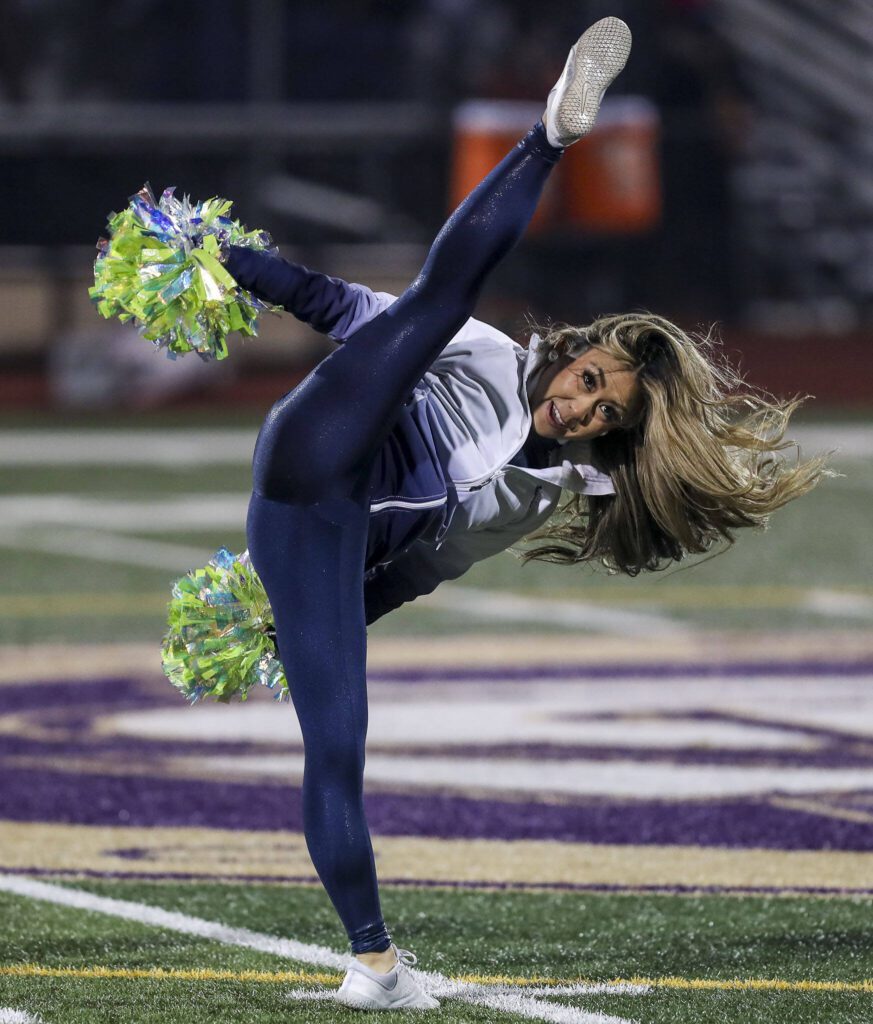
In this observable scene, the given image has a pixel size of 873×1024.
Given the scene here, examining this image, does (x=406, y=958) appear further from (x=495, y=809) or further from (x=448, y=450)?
(x=495, y=809)

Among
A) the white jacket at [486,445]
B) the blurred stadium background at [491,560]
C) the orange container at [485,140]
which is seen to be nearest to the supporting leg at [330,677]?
the white jacket at [486,445]

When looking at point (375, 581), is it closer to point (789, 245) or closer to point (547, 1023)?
point (547, 1023)

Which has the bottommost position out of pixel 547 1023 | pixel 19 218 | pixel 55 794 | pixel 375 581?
pixel 547 1023

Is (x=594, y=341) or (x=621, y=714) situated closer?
(x=594, y=341)

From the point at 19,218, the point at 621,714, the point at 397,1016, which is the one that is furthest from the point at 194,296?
the point at 19,218

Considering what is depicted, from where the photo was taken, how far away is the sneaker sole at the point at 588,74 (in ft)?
10.9

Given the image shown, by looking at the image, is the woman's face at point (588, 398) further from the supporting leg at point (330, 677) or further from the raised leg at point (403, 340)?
the supporting leg at point (330, 677)

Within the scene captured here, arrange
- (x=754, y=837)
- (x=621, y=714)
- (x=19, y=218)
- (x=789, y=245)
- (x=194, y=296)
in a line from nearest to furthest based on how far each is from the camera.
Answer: (x=194, y=296)
(x=754, y=837)
(x=621, y=714)
(x=19, y=218)
(x=789, y=245)

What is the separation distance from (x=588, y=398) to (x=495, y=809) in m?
2.28

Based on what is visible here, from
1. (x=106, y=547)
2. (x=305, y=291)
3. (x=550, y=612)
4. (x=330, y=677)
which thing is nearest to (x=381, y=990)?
(x=330, y=677)

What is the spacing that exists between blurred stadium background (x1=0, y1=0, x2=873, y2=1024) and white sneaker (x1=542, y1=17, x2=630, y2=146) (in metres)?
1.15

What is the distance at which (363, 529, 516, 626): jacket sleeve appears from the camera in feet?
12.3

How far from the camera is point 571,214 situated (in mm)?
19359

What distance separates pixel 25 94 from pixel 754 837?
15802mm
